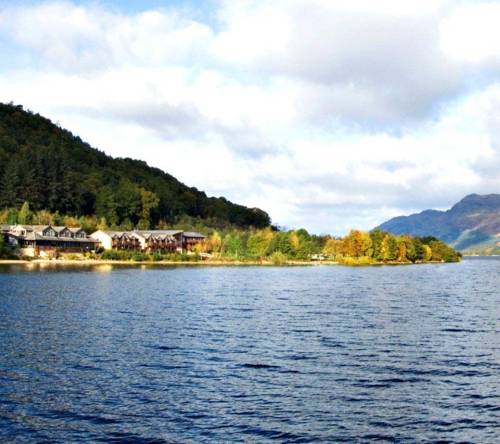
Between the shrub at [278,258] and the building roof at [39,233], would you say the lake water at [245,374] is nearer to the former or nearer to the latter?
the building roof at [39,233]

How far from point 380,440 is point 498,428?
491 cm

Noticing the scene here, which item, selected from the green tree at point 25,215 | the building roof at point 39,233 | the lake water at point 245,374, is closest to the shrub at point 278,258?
the building roof at point 39,233

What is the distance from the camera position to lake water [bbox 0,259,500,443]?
2127 cm

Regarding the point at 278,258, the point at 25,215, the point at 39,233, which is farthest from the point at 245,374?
the point at 25,215

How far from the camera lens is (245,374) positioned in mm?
28969

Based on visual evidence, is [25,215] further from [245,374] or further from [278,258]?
[245,374]

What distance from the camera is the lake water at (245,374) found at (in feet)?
69.8

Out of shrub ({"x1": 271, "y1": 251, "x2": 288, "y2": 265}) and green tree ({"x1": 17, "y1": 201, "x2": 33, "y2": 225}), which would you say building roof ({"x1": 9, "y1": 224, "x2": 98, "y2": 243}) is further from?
shrub ({"x1": 271, "y1": 251, "x2": 288, "y2": 265})

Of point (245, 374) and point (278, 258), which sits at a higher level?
point (278, 258)

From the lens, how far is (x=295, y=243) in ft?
650

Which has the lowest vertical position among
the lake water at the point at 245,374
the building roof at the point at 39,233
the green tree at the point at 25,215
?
the lake water at the point at 245,374

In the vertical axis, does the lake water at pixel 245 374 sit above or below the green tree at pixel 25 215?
below

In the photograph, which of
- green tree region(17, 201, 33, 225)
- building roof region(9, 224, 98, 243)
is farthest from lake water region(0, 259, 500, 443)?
green tree region(17, 201, 33, 225)

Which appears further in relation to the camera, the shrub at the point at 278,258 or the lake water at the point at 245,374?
the shrub at the point at 278,258
